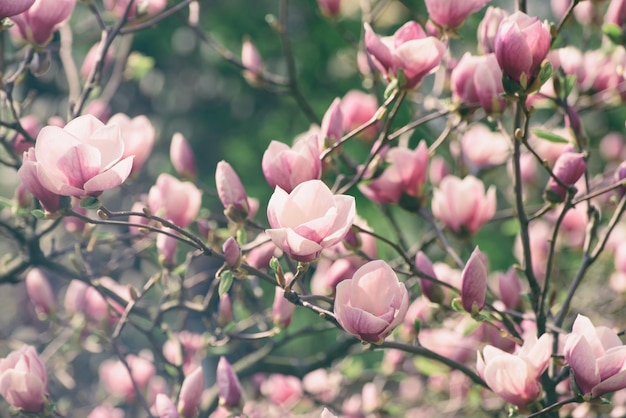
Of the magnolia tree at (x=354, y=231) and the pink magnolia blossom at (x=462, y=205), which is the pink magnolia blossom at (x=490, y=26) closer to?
the magnolia tree at (x=354, y=231)

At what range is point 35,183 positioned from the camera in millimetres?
920

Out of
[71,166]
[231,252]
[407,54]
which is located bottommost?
[231,252]

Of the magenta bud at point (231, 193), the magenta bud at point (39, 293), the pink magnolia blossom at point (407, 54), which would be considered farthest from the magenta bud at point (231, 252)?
the magenta bud at point (39, 293)

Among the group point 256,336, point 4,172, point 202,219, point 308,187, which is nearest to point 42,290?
point 202,219

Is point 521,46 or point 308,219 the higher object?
point 521,46

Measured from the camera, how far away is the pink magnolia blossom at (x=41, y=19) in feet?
3.65

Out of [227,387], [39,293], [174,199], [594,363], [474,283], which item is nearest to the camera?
[594,363]

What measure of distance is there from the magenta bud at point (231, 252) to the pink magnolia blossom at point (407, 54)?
329 millimetres

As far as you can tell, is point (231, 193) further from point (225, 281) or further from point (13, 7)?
point (13, 7)

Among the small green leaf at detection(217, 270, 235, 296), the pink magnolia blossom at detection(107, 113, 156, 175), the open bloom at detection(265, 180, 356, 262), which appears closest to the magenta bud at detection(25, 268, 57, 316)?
the pink magnolia blossom at detection(107, 113, 156, 175)

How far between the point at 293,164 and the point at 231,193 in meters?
0.12

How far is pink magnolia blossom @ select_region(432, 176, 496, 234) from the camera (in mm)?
1274

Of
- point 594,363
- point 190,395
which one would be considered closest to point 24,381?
point 190,395

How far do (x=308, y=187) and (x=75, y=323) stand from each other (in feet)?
2.68
